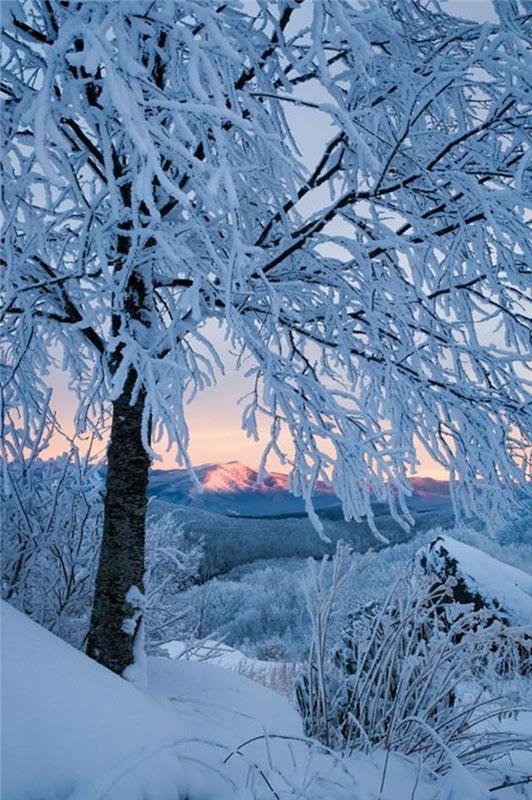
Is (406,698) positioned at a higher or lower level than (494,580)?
higher

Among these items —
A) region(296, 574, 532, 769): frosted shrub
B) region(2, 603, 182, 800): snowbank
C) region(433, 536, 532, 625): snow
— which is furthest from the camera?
A: region(433, 536, 532, 625): snow

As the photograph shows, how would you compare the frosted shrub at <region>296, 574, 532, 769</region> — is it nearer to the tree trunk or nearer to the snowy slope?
the tree trunk

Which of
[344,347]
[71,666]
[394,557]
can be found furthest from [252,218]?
[394,557]

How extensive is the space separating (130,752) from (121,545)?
1.33 metres

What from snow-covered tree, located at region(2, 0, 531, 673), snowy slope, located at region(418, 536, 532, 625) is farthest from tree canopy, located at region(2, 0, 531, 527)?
snowy slope, located at region(418, 536, 532, 625)

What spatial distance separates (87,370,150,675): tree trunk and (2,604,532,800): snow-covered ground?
438mm

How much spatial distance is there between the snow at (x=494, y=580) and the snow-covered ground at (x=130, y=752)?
678 centimetres

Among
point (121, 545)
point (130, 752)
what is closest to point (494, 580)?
point (121, 545)

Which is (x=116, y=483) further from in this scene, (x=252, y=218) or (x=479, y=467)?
(x=479, y=467)

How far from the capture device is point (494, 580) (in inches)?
364

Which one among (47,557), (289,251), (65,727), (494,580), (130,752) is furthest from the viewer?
(494,580)

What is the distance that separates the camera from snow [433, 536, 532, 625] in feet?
28.7

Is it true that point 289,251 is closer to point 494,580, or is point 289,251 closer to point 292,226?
point 292,226

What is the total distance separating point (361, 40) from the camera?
142 centimetres
